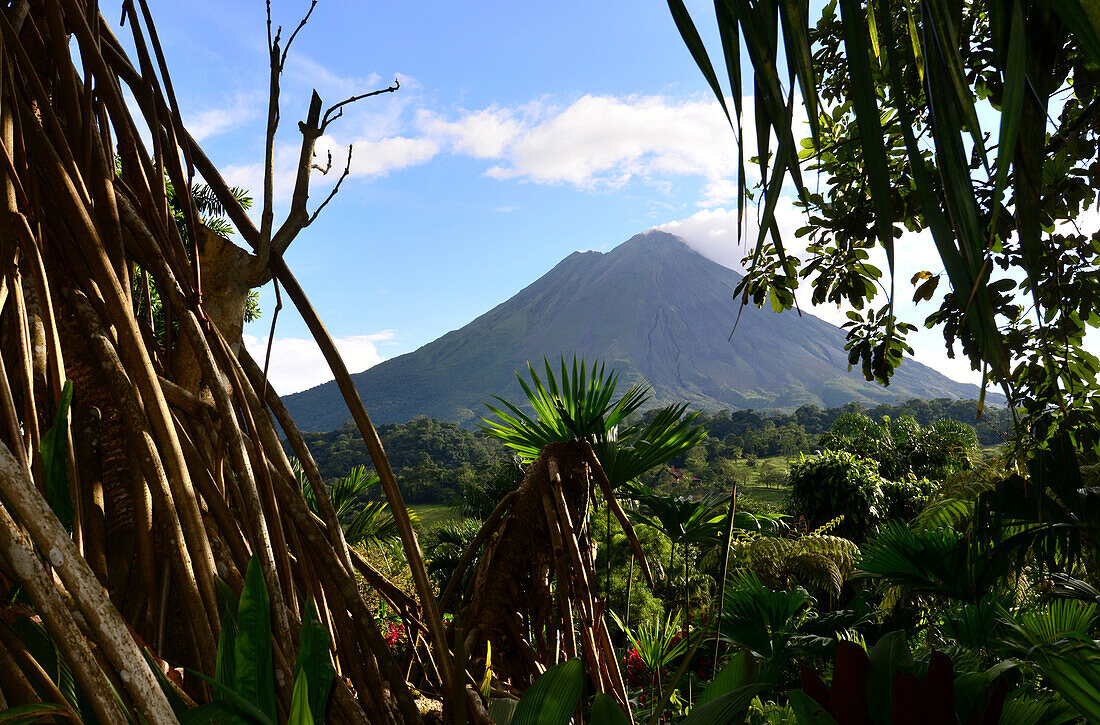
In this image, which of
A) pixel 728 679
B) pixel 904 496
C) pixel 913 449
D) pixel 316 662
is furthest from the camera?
pixel 913 449

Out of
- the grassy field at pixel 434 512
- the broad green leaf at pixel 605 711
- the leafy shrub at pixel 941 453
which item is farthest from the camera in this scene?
the grassy field at pixel 434 512

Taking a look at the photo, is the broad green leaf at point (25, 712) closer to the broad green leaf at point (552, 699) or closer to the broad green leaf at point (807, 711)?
the broad green leaf at point (552, 699)

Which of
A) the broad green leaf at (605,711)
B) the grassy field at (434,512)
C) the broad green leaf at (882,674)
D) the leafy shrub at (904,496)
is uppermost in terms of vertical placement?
the broad green leaf at (605,711)

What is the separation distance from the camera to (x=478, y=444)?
4019cm

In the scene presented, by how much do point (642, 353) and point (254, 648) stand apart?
281ft

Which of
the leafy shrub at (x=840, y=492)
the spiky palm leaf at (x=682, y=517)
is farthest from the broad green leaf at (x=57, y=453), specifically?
the leafy shrub at (x=840, y=492)

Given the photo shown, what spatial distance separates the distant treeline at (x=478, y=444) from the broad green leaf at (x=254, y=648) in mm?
22227

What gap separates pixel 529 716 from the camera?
20.0 inches

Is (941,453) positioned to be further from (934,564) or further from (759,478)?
(759,478)

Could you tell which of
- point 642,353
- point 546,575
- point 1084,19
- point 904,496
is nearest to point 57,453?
point 1084,19

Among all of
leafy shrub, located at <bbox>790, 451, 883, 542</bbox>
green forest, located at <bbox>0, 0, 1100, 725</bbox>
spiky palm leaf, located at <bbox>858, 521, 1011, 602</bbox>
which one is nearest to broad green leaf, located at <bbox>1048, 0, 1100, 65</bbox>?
green forest, located at <bbox>0, 0, 1100, 725</bbox>

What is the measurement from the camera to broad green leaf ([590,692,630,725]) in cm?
54

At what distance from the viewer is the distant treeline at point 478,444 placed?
27.3m

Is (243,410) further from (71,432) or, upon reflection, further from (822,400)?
(822,400)
